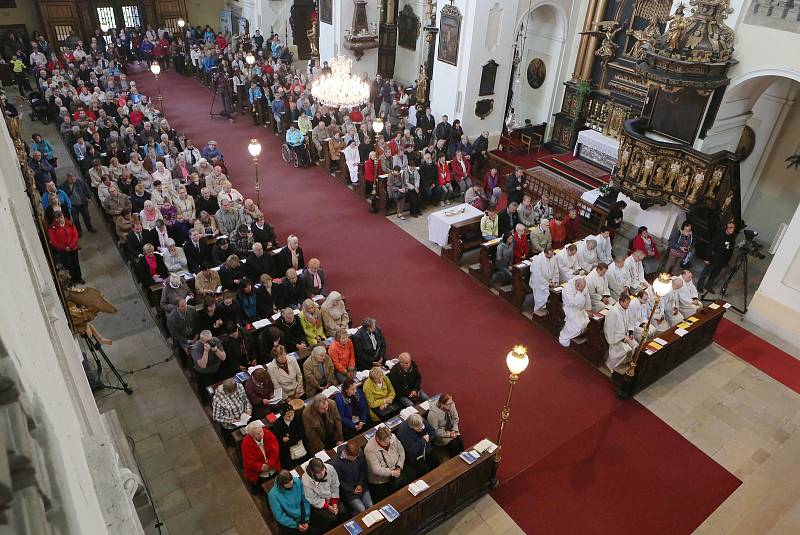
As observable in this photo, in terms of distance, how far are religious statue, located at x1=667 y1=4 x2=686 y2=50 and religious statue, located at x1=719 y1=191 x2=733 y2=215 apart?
9.38 feet

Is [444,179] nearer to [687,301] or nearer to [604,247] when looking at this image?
[604,247]

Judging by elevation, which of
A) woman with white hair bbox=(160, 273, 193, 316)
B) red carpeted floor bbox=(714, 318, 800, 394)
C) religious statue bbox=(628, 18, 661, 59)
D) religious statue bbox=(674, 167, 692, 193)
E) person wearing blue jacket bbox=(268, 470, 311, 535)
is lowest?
red carpeted floor bbox=(714, 318, 800, 394)

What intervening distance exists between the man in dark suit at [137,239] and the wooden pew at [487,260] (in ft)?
18.4

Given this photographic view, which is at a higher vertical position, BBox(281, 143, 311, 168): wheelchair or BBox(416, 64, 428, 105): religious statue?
BBox(416, 64, 428, 105): religious statue

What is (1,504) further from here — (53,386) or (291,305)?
(291,305)

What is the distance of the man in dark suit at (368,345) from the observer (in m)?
7.80

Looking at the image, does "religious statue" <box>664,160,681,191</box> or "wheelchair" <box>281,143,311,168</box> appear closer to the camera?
"religious statue" <box>664,160,681,191</box>

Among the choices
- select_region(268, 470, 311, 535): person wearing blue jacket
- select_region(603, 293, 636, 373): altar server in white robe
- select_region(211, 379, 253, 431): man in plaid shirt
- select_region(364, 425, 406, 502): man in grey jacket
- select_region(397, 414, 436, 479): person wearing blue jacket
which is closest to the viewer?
select_region(268, 470, 311, 535): person wearing blue jacket

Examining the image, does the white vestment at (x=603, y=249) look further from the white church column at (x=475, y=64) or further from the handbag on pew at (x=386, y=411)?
the white church column at (x=475, y=64)

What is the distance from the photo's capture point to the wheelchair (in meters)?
14.7

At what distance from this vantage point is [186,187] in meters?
11.5

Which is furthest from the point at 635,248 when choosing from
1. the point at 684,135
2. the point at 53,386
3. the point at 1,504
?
the point at 1,504

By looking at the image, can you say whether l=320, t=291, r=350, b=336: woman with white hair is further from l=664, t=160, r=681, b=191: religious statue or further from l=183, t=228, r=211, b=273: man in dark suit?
l=664, t=160, r=681, b=191: religious statue

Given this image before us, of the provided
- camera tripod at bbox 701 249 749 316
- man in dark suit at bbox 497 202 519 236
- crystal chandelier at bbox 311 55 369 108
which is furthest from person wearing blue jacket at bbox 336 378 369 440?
crystal chandelier at bbox 311 55 369 108
